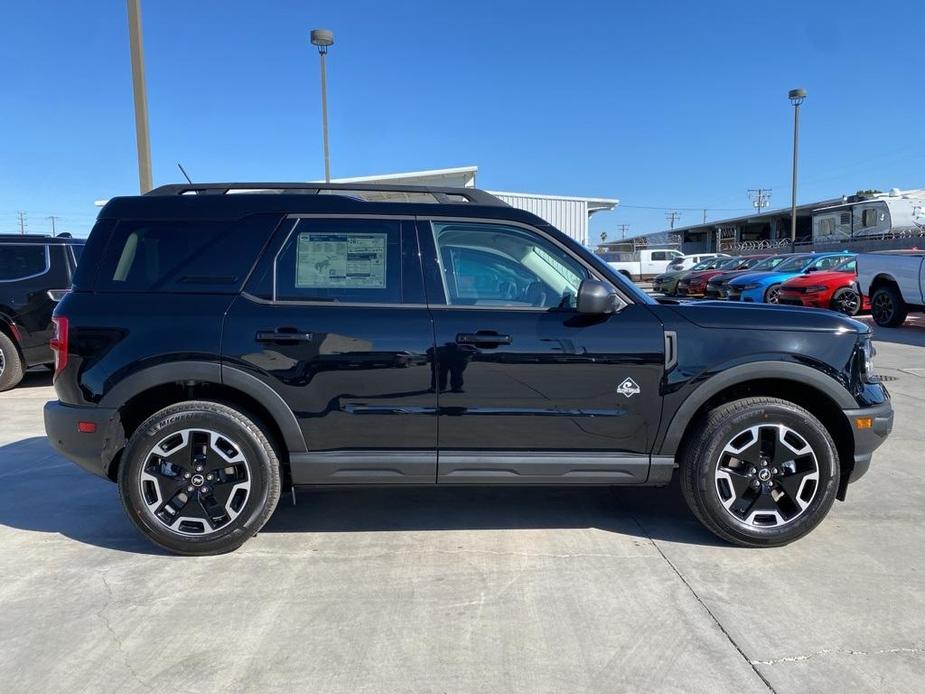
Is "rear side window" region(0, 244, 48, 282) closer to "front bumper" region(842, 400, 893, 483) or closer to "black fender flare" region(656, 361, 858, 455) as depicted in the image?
"black fender flare" region(656, 361, 858, 455)

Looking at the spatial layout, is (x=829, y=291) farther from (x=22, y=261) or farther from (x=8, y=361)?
(x=8, y=361)

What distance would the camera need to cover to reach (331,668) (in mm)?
2613

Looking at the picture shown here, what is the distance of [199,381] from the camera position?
11.4ft

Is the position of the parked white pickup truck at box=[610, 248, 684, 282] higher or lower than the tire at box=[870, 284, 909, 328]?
higher

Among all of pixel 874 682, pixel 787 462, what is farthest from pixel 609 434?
pixel 874 682

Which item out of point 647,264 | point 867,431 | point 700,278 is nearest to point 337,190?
point 867,431

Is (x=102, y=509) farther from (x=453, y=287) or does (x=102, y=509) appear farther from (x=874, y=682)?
(x=874, y=682)

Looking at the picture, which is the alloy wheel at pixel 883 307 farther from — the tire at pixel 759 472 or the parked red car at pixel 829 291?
the tire at pixel 759 472

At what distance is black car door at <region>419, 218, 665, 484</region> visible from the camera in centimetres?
346

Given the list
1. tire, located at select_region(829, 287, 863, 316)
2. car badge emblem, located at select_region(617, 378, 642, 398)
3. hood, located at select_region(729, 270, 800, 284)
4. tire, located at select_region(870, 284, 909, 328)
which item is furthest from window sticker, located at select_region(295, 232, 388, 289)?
hood, located at select_region(729, 270, 800, 284)

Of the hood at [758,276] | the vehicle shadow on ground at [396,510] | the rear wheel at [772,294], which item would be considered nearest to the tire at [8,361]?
the vehicle shadow on ground at [396,510]

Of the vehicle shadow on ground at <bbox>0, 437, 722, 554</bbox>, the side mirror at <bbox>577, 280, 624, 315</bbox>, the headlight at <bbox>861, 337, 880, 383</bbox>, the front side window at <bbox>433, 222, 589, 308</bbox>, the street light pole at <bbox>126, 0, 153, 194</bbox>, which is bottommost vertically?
the vehicle shadow on ground at <bbox>0, 437, 722, 554</bbox>

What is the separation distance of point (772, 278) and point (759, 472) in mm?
15113

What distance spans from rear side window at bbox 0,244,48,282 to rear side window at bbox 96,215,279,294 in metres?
5.62
